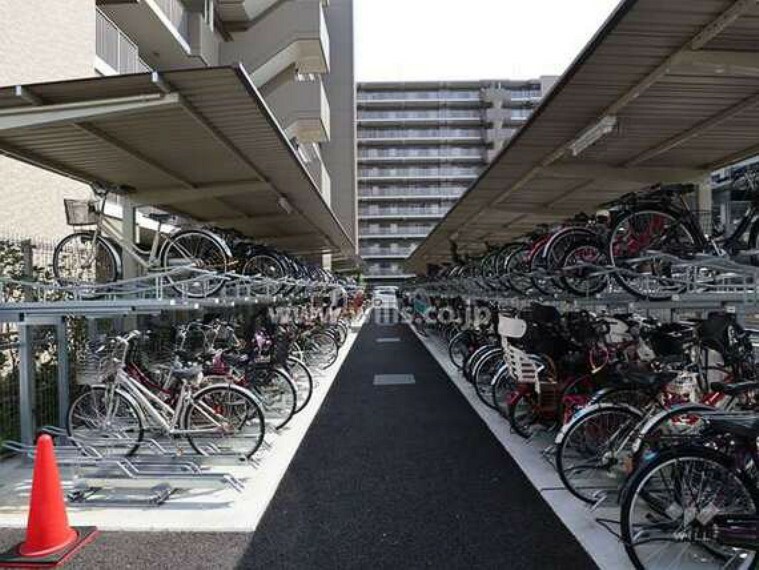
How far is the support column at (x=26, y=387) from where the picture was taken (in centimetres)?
548

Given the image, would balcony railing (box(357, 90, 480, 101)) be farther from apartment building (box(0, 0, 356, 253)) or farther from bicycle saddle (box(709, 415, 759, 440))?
bicycle saddle (box(709, 415, 759, 440))

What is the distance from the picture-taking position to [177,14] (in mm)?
15695

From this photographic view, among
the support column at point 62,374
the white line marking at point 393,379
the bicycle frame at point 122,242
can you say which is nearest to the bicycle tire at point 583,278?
the bicycle frame at point 122,242

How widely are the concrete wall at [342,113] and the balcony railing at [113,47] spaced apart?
101ft

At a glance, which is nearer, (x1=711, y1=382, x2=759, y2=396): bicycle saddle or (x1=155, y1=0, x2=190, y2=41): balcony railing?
(x1=711, y1=382, x2=759, y2=396): bicycle saddle

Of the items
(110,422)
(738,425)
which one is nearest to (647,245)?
(738,425)

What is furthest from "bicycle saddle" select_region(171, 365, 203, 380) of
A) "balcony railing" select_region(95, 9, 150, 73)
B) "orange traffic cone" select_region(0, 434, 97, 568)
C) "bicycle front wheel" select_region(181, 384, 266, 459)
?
"balcony railing" select_region(95, 9, 150, 73)

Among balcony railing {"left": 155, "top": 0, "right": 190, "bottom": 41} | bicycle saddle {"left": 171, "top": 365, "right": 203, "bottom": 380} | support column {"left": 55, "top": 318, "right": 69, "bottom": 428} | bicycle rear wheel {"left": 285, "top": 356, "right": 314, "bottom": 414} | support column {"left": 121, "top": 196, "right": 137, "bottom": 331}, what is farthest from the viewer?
balcony railing {"left": 155, "top": 0, "right": 190, "bottom": 41}

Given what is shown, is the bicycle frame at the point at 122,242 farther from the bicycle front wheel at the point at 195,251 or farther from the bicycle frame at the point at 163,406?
the bicycle frame at the point at 163,406

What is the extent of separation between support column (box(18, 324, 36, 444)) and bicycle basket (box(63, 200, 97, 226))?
199 centimetres

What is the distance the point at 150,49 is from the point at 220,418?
13168mm

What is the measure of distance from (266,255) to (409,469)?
Answer: 5.33 metres

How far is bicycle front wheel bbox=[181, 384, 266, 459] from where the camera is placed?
5.40 m

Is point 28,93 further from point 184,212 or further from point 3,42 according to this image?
point 184,212
